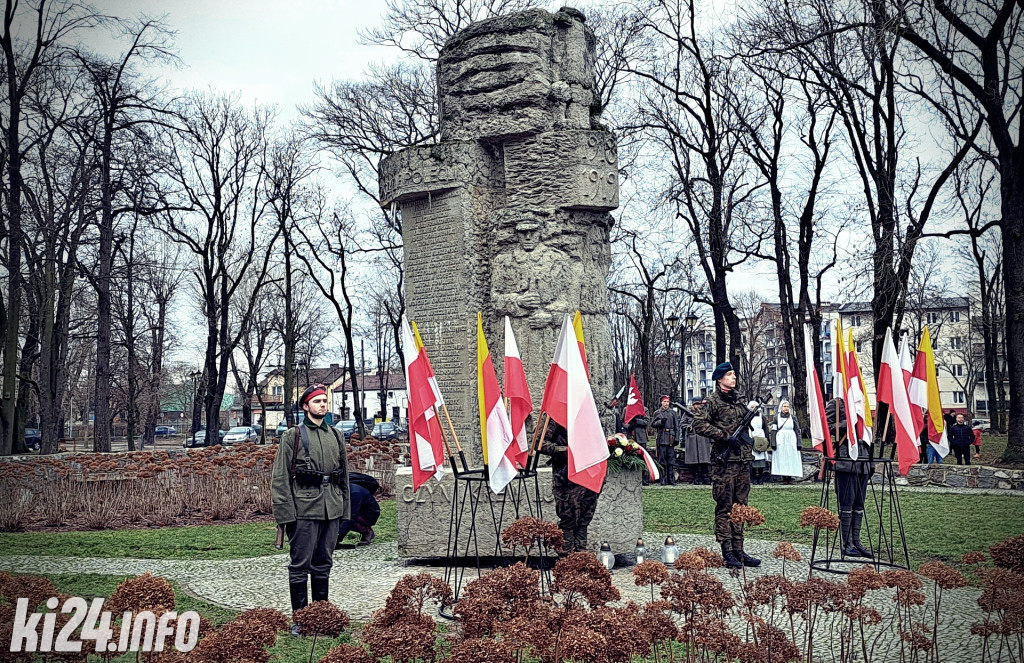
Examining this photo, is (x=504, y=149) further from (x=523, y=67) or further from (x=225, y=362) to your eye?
(x=225, y=362)

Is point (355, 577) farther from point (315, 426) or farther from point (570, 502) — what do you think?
point (315, 426)

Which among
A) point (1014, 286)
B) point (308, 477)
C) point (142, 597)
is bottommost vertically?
point (142, 597)

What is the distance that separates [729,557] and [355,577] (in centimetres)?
367

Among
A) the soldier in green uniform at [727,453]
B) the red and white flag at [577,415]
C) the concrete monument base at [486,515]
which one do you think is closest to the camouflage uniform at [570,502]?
the concrete monument base at [486,515]

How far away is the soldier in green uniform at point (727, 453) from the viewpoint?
8570 millimetres

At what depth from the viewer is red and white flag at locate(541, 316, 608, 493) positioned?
5.98 meters

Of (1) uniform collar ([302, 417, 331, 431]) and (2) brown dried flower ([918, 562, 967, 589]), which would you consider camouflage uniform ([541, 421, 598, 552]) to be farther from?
(2) brown dried flower ([918, 562, 967, 589])

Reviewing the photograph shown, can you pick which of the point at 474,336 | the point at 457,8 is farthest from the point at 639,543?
the point at 457,8

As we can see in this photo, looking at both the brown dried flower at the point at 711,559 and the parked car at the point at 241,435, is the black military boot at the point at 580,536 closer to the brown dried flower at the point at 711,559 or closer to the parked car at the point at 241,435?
the brown dried flower at the point at 711,559

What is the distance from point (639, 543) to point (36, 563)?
632 cm

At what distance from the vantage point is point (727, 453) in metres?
8.64

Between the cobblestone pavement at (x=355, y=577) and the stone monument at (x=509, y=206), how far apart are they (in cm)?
175

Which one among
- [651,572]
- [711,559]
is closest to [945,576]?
[711,559]

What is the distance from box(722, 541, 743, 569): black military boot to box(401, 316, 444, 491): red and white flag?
3.22 metres
